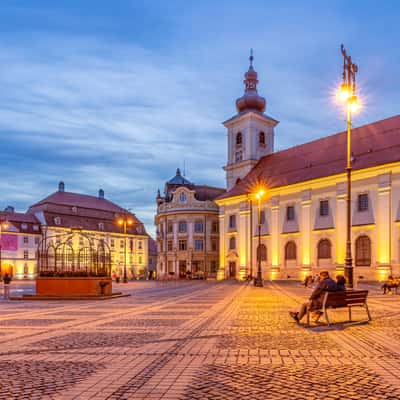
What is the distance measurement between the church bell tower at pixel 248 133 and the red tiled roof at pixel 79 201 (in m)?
32.2

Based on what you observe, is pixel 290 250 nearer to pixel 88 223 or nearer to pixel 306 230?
pixel 306 230

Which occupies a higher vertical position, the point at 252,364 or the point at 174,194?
the point at 174,194

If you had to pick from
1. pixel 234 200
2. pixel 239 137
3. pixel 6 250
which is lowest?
pixel 6 250

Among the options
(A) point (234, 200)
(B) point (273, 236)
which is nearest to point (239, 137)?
(A) point (234, 200)

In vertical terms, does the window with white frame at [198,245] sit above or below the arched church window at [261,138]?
below

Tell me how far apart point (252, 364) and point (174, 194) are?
6693 cm

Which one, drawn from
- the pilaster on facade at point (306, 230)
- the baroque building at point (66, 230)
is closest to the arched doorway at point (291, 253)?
the pilaster on facade at point (306, 230)

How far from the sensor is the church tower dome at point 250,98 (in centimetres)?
6769

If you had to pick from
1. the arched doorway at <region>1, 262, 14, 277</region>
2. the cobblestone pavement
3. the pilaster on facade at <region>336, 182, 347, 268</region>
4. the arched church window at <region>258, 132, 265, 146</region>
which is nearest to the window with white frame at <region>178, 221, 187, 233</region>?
the arched church window at <region>258, 132, 265, 146</region>

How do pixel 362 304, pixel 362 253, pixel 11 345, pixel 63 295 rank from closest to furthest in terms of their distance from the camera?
pixel 11 345 < pixel 362 304 < pixel 63 295 < pixel 362 253

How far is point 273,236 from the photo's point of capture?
52.5m

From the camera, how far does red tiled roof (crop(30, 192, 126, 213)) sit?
84.4 m

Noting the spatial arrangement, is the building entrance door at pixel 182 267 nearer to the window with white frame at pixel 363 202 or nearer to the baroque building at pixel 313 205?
the baroque building at pixel 313 205

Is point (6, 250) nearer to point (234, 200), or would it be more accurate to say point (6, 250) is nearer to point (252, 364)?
point (234, 200)
